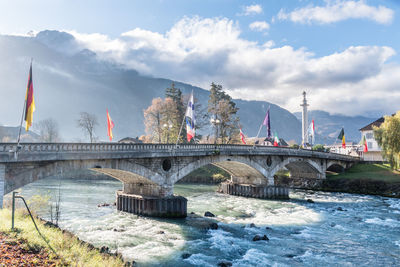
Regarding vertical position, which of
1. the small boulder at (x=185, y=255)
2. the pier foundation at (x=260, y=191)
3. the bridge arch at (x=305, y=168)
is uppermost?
the bridge arch at (x=305, y=168)

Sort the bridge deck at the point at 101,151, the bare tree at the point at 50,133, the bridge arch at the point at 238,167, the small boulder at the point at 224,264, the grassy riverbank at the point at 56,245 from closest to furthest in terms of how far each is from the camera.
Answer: the grassy riverbank at the point at 56,245 → the small boulder at the point at 224,264 → the bridge deck at the point at 101,151 → the bridge arch at the point at 238,167 → the bare tree at the point at 50,133

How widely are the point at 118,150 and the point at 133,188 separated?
820 cm

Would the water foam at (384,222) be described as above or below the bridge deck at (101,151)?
below

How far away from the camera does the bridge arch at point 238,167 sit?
105 feet

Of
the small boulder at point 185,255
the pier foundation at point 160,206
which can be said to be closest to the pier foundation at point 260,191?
the pier foundation at point 160,206

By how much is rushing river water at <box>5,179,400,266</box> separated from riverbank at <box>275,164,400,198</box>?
11.0m

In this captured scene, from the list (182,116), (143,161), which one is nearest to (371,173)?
(182,116)

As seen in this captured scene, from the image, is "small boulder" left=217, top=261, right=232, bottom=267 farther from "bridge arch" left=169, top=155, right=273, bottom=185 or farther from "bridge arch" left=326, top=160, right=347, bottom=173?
"bridge arch" left=326, top=160, right=347, bottom=173

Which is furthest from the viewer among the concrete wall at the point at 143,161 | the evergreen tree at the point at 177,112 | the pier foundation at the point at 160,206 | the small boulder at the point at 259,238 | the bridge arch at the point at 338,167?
the evergreen tree at the point at 177,112

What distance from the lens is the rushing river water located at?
17.8 metres

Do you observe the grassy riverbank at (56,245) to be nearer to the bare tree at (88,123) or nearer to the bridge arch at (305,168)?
the bridge arch at (305,168)

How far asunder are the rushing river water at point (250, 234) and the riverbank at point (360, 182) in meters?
11.0

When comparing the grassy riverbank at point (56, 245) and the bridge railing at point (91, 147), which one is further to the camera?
the bridge railing at point (91, 147)

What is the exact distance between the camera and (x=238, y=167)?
44.3 m
